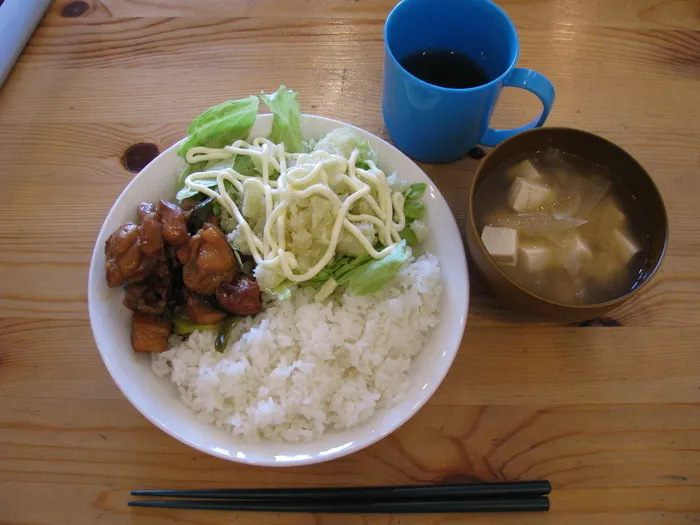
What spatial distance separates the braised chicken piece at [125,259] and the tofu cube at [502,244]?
102 cm

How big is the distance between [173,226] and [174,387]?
0.48 metres

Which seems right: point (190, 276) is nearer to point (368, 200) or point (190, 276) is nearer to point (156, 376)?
point (156, 376)

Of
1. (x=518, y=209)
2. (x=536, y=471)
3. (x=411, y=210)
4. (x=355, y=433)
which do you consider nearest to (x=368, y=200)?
(x=411, y=210)

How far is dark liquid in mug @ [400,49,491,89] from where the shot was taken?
180 cm

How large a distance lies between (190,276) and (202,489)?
63cm

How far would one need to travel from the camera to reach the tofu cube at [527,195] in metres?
1.65

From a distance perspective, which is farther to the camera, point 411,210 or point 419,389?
point 411,210

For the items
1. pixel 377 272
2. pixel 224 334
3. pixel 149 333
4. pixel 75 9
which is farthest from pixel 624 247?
pixel 75 9

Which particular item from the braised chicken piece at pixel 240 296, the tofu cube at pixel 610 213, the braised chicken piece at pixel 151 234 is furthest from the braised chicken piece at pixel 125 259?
the tofu cube at pixel 610 213

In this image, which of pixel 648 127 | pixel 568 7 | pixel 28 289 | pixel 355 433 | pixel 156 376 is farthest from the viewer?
pixel 568 7

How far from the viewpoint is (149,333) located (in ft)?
4.94

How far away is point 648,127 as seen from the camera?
206cm

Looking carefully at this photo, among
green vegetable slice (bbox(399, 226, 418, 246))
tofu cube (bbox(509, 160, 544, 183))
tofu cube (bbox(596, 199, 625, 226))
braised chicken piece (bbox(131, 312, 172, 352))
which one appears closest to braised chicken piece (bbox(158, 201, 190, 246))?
braised chicken piece (bbox(131, 312, 172, 352))

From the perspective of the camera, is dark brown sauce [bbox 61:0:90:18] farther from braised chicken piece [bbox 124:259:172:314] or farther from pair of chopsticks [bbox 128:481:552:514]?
pair of chopsticks [bbox 128:481:552:514]
